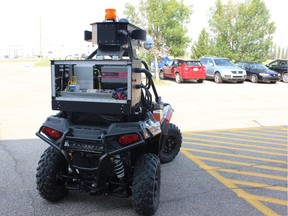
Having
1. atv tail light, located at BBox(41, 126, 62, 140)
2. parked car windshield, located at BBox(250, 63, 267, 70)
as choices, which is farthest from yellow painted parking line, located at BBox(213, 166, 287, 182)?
parked car windshield, located at BBox(250, 63, 267, 70)

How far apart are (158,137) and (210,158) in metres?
2.34

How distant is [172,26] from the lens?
21500mm

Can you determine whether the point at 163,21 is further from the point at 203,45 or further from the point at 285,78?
the point at 203,45

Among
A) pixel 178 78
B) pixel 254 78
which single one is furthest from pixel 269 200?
pixel 254 78

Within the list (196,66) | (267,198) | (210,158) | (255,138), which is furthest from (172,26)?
(267,198)

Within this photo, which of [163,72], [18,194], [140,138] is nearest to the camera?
[140,138]

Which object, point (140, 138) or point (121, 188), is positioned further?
point (121, 188)

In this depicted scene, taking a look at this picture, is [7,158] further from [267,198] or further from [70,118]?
[267,198]

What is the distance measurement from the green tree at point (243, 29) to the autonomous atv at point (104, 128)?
2903 centimetres

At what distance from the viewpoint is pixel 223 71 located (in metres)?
21.4

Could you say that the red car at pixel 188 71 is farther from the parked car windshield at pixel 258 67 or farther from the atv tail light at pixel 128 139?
the atv tail light at pixel 128 139

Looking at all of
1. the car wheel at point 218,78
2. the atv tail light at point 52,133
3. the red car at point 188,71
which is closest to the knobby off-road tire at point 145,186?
the atv tail light at point 52,133

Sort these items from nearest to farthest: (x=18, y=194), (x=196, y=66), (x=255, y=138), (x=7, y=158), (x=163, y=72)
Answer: (x=18, y=194) → (x=7, y=158) → (x=255, y=138) → (x=196, y=66) → (x=163, y=72)

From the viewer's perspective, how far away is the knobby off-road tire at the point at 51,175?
12.9 feet
